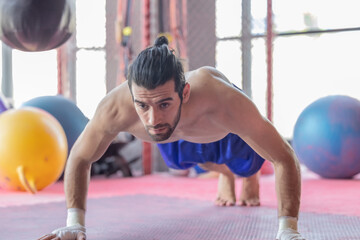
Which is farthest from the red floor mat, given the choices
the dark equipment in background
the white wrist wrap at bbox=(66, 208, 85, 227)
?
the dark equipment in background

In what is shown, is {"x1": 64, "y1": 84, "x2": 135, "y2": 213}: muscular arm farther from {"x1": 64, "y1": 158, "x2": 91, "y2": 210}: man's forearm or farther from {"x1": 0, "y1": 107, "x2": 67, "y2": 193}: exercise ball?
{"x1": 0, "y1": 107, "x2": 67, "y2": 193}: exercise ball

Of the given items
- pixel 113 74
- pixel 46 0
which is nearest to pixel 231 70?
pixel 113 74

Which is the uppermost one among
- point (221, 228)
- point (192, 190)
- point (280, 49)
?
point (280, 49)

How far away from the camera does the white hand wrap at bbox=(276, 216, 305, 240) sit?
1.53 meters

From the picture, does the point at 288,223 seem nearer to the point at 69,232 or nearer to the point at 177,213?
the point at 69,232

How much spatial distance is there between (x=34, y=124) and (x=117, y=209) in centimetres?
83

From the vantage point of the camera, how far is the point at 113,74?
5305 millimetres

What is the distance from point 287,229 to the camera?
5.12 feet

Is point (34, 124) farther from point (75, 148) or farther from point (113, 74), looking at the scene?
point (113, 74)

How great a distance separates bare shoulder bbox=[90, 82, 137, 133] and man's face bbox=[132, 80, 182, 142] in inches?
4.7

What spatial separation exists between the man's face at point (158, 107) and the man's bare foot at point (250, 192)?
3.91 ft

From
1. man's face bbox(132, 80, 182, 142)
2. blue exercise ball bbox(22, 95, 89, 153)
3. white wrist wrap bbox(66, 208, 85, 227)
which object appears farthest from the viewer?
blue exercise ball bbox(22, 95, 89, 153)

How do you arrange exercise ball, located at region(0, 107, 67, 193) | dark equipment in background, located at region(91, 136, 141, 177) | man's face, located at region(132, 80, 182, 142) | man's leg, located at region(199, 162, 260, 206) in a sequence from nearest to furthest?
man's face, located at region(132, 80, 182, 142) → man's leg, located at region(199, 162, 260, 206) → exercise ball, located at region(0, 107, 67, 193) → dark equipment in background, located at region(91, 136, 141, 177)

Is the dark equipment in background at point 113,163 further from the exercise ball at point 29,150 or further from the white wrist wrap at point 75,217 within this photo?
the white wrist wrap at point 75,217
